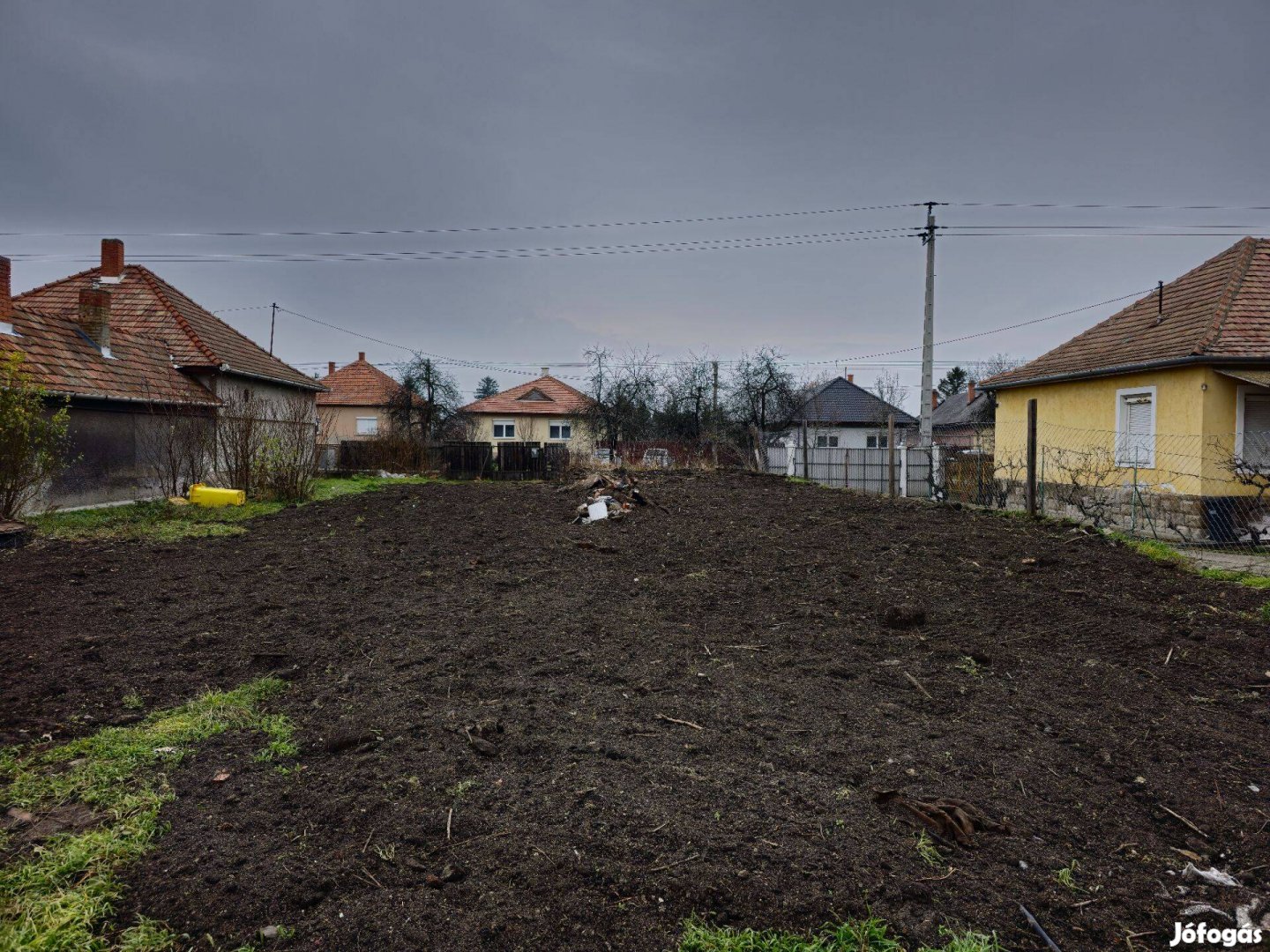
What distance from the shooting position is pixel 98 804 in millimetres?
2645

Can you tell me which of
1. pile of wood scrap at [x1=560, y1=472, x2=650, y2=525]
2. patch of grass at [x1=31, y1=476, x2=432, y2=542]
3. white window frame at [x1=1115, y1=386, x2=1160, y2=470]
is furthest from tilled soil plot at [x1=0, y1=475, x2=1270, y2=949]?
white window frame at [x1=1115, y1=386, x2=1160, y2=470]

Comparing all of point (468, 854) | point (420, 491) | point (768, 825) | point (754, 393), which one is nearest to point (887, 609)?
point (768, 825)

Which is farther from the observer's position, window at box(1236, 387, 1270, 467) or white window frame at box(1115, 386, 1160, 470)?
white window frame at box(1115, 386, 1160, 470)

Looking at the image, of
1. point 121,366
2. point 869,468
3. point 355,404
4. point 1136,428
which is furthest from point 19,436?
point 355,404

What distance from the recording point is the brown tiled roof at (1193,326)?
1033 centimetres

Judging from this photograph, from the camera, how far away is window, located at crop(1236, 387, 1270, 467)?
→ 404 inches

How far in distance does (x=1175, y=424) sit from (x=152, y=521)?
16035mm

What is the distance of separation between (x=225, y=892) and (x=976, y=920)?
2330 mm

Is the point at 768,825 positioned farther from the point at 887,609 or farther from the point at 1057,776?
the point at 887,609

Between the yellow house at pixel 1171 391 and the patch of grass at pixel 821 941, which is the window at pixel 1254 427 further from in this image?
the patch of grass at pixel 821 941

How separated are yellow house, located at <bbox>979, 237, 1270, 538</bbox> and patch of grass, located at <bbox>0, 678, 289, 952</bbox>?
10.1m

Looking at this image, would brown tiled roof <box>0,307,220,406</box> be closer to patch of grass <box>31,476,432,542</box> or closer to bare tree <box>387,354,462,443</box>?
patch of grass <box>31,476,432,542</box>

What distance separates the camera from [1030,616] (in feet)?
16.6

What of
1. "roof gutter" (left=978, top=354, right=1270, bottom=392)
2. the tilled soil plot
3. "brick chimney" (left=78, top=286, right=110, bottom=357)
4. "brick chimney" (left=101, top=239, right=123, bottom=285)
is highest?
"brick chimney" (left=101, top=239, right=123, bottom=285)
